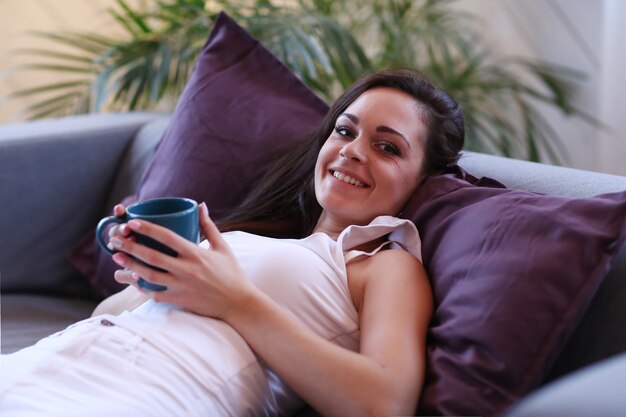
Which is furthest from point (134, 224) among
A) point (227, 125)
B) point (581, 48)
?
point (581, 48)

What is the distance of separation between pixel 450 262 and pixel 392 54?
126cm

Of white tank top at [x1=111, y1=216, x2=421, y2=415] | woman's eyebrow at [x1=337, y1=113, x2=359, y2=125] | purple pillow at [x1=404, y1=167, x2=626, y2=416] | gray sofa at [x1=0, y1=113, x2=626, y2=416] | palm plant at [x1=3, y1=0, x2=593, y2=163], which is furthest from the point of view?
palm plant at [x1=3, y1=0, x2=593, y2=163]

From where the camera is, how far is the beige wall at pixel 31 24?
2.85m

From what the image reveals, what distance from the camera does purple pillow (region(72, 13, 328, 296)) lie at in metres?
1.46

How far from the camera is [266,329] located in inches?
37.0

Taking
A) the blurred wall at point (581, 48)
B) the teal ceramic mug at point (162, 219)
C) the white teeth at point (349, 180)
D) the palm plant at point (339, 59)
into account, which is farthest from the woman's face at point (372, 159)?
the blurred wall at point (581, 48)

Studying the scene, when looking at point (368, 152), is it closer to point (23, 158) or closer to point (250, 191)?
point (250, 191)

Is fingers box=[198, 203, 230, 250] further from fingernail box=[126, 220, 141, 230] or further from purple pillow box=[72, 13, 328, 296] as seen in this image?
purple pillow box=[72, 13, 328, 296]

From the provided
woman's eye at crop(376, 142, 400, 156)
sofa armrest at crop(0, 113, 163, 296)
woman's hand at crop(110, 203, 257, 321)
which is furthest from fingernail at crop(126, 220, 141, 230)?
sofa armrest at crop(0, 113, 163, 296)

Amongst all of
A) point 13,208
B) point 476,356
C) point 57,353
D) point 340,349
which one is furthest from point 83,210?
point 476,356

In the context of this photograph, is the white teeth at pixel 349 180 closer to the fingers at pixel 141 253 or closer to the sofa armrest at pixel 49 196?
the fingers at pixel 141 253

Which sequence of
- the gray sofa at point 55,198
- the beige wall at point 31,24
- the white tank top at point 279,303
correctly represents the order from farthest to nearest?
the beige wall at point 31,24 < the gray sofa at point 55,198 < the white tank top at point 279,303

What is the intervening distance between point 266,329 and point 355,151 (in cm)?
35

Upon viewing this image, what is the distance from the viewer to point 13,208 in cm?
168
